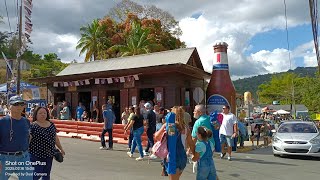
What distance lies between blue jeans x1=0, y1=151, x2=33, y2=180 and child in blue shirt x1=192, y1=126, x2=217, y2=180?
8.23 ft

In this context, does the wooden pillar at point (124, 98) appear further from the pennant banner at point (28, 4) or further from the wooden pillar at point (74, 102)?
the pennant banner at point (28, 4)

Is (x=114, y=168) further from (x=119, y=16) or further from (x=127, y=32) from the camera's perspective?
(x=119, y=16)

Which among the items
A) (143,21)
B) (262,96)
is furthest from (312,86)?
(262,96)

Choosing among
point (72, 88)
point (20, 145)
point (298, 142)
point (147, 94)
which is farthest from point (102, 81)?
point (20, 145)

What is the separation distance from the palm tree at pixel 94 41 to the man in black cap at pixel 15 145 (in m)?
39.6

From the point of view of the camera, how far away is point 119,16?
2019 inches

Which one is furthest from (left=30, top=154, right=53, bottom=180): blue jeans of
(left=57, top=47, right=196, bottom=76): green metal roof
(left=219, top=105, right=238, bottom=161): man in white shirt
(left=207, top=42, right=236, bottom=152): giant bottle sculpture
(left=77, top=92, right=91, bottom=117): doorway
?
(left=77, top=92, right=91, bottom=117): doorway

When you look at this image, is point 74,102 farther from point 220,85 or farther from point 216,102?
point 220,85

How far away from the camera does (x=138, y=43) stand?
128ft

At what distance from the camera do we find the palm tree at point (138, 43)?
128ft

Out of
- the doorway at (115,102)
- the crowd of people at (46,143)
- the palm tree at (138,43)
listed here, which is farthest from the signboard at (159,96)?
the palm tree at (138,43)

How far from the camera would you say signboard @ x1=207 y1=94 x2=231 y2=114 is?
16.8 m

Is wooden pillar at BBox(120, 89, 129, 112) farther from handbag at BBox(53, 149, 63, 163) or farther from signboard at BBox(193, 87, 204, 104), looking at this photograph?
handbag at BBox(53, 149, 63, 163)

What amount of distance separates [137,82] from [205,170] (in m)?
13.4
